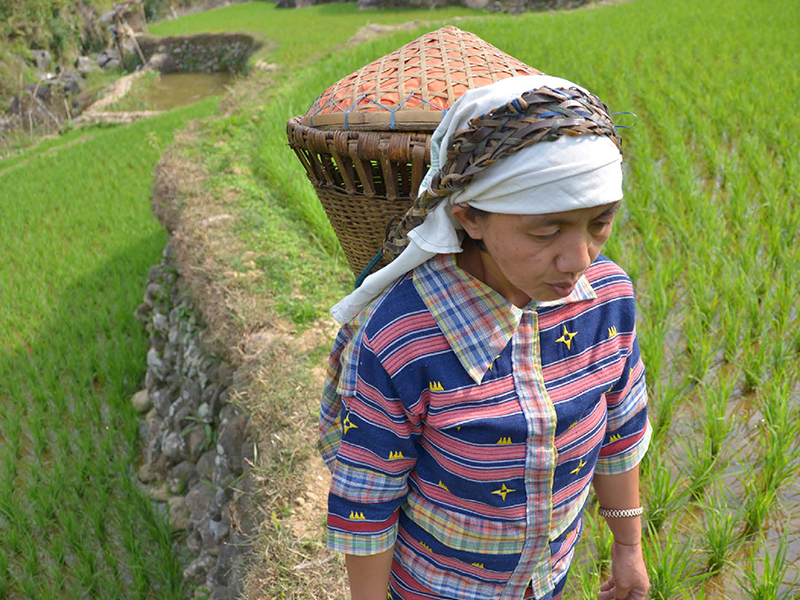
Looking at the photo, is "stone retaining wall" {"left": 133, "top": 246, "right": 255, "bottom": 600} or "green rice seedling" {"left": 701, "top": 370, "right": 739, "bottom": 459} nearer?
"green rice seedling" {"left": 701, "top": 370, "right": 739, "bottom": 459}

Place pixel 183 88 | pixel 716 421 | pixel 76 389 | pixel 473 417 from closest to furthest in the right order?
pixel 473 417
pixel 716 421
pixel 76 389
pixel 183 88

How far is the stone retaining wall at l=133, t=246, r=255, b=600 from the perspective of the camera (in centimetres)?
239

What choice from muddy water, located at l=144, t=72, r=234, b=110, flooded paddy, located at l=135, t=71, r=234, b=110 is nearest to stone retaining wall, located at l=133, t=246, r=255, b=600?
flooded paddy, located at l=135, t=71, r=234, b=110

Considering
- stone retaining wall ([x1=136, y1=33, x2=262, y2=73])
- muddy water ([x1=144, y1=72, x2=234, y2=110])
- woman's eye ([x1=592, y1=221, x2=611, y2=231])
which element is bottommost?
muddy water ([x1=144, y1=72, x2=234, y2=110])

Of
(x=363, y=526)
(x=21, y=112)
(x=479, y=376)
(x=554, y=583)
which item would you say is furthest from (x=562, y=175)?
(x=21, y=112)

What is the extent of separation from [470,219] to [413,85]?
10.6 inches

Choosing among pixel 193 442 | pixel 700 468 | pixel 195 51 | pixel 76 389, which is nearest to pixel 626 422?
pixel 700 468

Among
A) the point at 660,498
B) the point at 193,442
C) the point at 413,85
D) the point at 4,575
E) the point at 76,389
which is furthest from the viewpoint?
the point at 76,389

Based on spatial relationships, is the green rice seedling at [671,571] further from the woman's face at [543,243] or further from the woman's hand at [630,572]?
the woman's face at [543,243]

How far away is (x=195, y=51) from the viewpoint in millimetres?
18016

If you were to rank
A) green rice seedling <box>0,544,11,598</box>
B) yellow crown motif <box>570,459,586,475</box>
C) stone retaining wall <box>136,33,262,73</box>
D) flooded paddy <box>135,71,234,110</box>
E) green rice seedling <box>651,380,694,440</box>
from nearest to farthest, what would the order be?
yellow crown motif <box>570,459,586,475</box>, green rice seedling <box>651,380,694,440</box>, green rice seedling <box>0,544,11,598</box>, flooded paddy <box>135,71,234,110</box>, stone retaining wall <box>136,33,262,73</box>

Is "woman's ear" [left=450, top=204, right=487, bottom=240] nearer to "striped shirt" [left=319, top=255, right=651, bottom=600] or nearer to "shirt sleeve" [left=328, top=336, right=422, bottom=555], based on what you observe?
"striped shirt" [left=319, top=255, right=651, bottom=600]

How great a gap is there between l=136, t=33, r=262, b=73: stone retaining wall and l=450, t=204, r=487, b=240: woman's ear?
1709cm

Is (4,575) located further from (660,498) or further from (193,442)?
(660,498)
